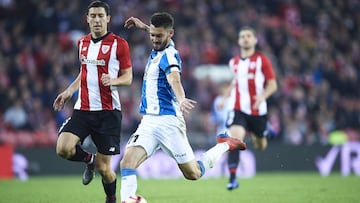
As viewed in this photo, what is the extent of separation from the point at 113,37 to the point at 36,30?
10.7 metres

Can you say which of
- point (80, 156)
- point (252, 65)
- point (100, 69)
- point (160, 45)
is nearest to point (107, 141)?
point (80, 156)

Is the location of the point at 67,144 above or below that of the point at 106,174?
above

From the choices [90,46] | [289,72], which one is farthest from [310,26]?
[90,46]

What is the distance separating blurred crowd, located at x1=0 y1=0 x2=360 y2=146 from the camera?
56.3ft

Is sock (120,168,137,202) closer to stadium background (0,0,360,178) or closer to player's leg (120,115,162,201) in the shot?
player's leg (120,115,162,201)

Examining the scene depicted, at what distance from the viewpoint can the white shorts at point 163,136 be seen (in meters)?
7.79

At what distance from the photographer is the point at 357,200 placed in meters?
9.55

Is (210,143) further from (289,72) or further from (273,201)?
(273,201)

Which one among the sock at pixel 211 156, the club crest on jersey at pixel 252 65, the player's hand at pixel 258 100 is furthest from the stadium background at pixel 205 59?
the sock at pixel 211 156

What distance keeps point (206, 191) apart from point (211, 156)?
3070mm

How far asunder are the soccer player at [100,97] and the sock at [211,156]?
104 cm

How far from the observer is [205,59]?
64.3ft

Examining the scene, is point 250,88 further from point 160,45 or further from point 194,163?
point 160,45

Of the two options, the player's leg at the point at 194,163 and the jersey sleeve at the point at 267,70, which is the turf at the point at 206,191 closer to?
the player's leg at the point at 194,163
